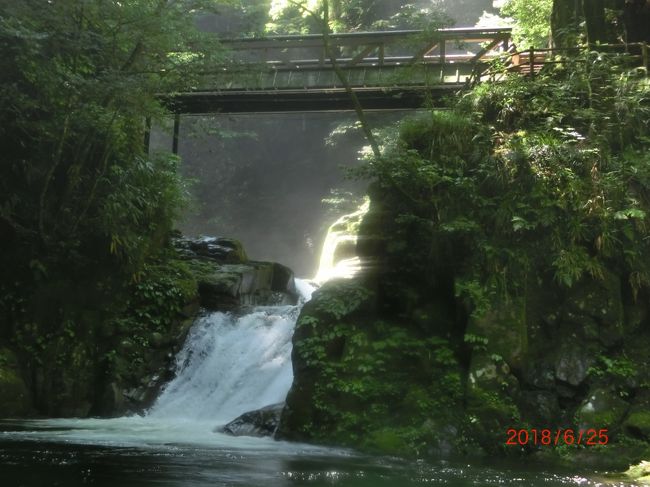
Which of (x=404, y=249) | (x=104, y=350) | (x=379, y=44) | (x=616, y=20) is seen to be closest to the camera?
(x=404, y=249)

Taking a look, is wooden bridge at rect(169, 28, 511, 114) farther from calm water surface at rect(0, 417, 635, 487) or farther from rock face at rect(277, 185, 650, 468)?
calm water surface at rect(0, 417, 635, 487)

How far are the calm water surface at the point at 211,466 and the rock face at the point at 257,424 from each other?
17.2 inches

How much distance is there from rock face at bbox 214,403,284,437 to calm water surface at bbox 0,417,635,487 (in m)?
0.44

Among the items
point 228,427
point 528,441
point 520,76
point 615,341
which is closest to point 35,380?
point 228,427

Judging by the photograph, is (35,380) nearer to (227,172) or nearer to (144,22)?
(144,22)

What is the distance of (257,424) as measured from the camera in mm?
8555

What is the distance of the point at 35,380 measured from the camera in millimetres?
10406

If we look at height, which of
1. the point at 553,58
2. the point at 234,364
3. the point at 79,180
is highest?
the point at 553,58

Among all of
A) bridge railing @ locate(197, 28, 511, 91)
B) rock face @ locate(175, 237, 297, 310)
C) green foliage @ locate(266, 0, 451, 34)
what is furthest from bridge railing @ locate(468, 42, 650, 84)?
green foliage @ locate(266, 0, 451, 34)

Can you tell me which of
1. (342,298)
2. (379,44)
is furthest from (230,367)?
(379,44)

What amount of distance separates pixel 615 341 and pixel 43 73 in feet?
28.7

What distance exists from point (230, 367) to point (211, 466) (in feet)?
17.3

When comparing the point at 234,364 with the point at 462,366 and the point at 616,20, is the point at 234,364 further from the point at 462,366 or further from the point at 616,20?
the point at 616,20

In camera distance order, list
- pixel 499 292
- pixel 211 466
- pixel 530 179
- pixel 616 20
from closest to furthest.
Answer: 1. pixel 211 466
2. pixel 499 292
3. pixel 530 179
4. pixel 616 20
